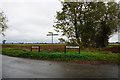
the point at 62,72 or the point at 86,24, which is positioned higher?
the point at 86,24

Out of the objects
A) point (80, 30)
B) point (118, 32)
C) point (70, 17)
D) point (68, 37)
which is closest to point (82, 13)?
point (70, 17)

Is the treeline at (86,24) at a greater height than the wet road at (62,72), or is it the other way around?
the treeline at (86,24)

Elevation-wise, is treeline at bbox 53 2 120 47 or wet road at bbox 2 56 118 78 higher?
treeline at bbox 53 2 120 47

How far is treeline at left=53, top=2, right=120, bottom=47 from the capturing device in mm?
13897

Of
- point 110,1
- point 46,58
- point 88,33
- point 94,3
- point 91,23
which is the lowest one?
point 46,58

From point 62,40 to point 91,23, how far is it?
16.8 ft

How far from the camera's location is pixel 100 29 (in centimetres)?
1507

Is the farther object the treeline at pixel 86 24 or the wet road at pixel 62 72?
the treeline at pixel 86 24

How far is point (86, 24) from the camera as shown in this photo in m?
13.9

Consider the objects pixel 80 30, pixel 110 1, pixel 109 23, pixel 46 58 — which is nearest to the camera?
pixel 46 58

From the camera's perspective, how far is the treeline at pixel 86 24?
13897 millimetres

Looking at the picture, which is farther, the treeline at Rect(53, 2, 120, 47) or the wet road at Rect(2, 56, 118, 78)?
the treeline at Rect(53, 2, 120, 47)

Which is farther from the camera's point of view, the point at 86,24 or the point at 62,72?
the point at 86,24

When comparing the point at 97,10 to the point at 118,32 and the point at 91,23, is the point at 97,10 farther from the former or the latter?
the point at 118,32
